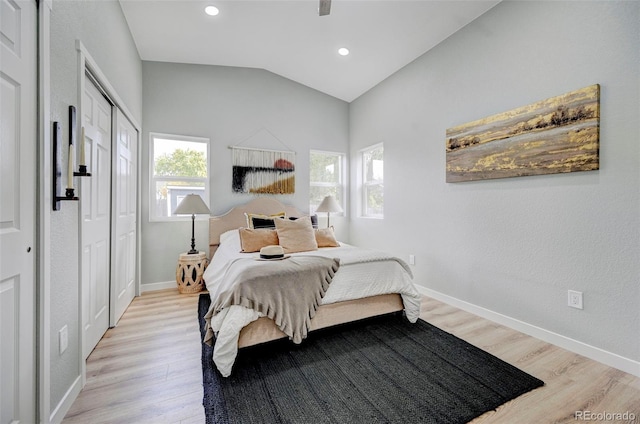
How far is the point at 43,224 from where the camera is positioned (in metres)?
1.25

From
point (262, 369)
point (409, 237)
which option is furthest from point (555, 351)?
point (262, 369)

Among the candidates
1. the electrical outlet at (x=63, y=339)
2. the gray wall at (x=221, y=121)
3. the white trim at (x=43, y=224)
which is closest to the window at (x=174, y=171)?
the gray wall at (x=221, y=121)

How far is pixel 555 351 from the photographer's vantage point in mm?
2133

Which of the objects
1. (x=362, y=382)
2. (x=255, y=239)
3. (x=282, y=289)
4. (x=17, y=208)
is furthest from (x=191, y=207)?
(x=362, y=382)

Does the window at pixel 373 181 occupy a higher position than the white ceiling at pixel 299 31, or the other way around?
the white ceiling at pixel 299 31

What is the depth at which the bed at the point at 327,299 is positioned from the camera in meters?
1.82

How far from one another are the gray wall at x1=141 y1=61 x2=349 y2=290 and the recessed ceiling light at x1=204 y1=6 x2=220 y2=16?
45.5 inches

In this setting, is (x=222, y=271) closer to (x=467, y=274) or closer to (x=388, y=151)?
(x=467, y=274)

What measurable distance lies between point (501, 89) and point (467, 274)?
1.89 meters

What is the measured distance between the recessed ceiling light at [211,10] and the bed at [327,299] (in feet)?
7.83

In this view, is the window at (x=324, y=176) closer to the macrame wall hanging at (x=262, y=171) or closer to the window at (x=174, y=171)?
the macrame wall hanging at (x=262, y=171)

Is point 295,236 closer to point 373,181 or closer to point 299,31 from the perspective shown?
point 373,181

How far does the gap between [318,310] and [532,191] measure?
214 centimetres

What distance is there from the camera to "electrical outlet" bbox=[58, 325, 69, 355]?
1450 millimetres
